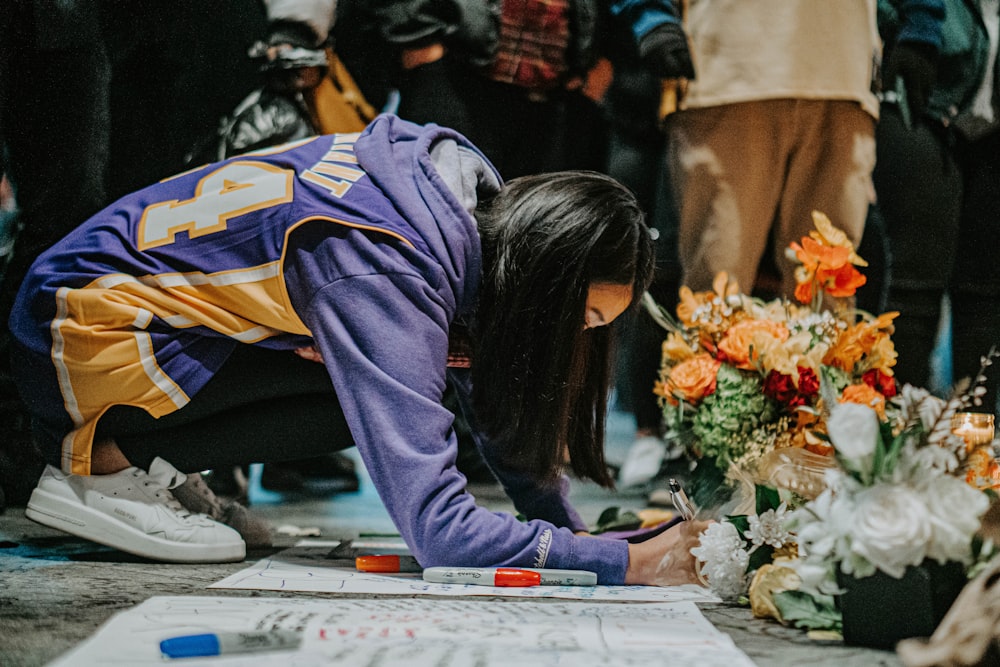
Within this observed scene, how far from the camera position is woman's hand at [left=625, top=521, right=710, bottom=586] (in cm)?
116

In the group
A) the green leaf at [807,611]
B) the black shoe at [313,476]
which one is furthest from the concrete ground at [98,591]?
the black shoe at [313,476]

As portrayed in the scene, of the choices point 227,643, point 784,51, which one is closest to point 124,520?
point 227,643

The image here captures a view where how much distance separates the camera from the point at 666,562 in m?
1.16

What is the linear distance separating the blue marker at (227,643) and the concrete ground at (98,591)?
0.11 meters

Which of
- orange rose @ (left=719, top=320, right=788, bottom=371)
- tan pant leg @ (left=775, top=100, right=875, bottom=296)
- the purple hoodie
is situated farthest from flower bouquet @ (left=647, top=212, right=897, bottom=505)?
tan pant leg @ (left=775, top=100, right=875, bottom=296)

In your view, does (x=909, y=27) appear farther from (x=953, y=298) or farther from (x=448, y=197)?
(x=448, y=197)

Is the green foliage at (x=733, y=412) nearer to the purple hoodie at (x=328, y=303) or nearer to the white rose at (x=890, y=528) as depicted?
the purple hoodie at (x=328, y=303)

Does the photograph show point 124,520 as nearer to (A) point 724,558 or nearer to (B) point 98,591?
(B) point 98,591

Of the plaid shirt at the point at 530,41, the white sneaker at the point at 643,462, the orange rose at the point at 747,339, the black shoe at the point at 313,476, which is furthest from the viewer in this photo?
the black shoe at the point at 313,476

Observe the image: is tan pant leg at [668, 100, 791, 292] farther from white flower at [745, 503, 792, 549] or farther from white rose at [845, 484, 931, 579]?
white rose at [845, 484, 931, 579]

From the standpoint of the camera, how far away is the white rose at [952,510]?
2.62ft

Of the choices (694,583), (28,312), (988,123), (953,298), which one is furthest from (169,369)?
(988,123)

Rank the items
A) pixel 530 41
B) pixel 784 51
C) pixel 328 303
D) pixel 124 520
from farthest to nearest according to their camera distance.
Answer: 1. pixel 530 41
2. pixel 784 51
3. pixel 124 520
4. pixel 328 303

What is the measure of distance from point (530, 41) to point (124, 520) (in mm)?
1245
